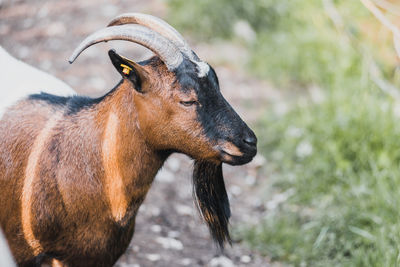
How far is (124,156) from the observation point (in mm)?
2678

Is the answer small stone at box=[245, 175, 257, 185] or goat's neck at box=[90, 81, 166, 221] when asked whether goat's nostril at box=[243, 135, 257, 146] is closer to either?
goat's neck at box=[90, 81, 166, 221]

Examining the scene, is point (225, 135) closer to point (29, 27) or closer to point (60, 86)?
point (60, 86)

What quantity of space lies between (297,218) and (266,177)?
762mm

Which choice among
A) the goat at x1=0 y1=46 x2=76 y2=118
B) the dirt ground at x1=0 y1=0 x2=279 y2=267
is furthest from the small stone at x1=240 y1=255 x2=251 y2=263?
the goat at x1=0 y1=46 x2=76 y2=118

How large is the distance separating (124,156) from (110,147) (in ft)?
0.30

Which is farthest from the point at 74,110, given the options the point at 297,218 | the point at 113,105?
the point at 297,218

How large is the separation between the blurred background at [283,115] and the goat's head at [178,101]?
0.87m

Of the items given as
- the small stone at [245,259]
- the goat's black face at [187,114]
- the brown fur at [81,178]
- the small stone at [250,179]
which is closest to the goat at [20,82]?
the brown fur at [81,178]

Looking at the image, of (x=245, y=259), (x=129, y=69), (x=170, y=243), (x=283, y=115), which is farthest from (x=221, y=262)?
(x=283, y=115)

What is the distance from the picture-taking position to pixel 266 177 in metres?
5.02

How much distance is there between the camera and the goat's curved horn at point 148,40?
2471mm

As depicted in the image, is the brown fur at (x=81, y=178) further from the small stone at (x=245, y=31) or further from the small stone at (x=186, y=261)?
the small stone at (x=245, y=31)

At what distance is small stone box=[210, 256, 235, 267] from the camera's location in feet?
12.7

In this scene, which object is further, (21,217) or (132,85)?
(21,217)
